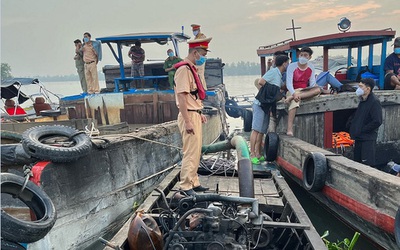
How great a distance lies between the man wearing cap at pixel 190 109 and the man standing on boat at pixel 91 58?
22.9 feet

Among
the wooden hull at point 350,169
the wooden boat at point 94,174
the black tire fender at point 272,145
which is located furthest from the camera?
the black tire fender at point 272,145

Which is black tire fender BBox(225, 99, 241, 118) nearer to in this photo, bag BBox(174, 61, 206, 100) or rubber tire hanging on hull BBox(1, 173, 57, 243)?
bag BBox(174, 61, 206, 100)

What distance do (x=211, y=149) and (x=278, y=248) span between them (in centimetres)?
249

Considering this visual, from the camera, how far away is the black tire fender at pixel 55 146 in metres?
3.81

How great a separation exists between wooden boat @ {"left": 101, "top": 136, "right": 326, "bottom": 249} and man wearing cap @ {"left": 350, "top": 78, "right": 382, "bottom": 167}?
1908 millimetres

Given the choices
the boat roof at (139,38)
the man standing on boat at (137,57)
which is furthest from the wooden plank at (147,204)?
the man standing on boat at (137,57)

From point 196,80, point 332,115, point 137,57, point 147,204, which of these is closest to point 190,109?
point 196,80

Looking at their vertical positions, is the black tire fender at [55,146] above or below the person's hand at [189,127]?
below

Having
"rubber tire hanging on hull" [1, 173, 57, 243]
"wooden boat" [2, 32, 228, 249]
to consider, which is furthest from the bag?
"rubber tire hanging on hull" [1, 173, 57, 243]

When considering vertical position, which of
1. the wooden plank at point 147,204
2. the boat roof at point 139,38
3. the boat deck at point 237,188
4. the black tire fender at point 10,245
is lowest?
the boat deck at point 237,188

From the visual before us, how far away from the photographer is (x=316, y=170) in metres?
4.77

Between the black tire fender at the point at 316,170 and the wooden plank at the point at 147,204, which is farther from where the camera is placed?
the black tire fender at the point at 316,170

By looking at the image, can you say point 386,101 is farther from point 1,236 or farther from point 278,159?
point 1,236

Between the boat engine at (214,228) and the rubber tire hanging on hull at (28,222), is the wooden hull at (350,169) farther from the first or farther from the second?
the rubber tire hanging on hull at (28,222)
